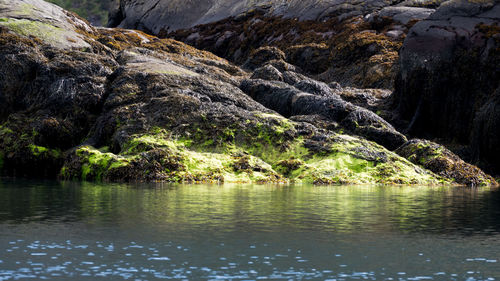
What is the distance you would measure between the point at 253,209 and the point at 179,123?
1520 cm

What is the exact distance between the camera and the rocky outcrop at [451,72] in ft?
120

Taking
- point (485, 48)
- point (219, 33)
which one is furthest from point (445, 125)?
point (219, 33)

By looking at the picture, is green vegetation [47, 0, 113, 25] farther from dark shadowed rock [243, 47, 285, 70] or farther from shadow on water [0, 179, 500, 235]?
shadow on water [0, 179, 500, 235]

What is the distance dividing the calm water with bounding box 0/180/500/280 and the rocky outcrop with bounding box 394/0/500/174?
20417 millimetres

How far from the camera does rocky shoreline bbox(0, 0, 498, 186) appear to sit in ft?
87.2

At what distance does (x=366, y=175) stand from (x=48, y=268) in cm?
2027

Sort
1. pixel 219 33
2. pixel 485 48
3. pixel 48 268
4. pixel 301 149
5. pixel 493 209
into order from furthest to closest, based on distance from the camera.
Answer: pixel 219 33 → pixel 485 48 → pixel 301 149 → pixel 493 209 → pixel 48 268

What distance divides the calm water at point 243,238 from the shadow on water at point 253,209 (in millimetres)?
35

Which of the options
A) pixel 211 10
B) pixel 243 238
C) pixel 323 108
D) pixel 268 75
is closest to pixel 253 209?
pixel 243 238

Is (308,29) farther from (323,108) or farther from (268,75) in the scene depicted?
(323,108)

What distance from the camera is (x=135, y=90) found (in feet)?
108

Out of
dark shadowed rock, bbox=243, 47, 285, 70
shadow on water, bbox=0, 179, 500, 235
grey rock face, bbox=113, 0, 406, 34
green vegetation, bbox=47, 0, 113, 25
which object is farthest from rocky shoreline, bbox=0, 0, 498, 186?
green vegetation, bbox=47, 0, 113, 25

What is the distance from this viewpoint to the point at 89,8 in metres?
168

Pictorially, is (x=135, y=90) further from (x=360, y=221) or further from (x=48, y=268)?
(x=48, y=268)
